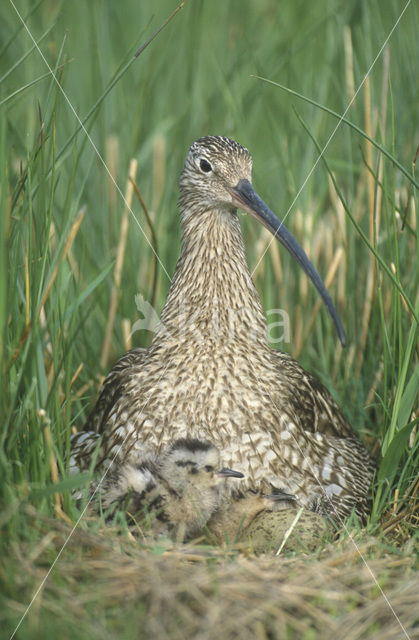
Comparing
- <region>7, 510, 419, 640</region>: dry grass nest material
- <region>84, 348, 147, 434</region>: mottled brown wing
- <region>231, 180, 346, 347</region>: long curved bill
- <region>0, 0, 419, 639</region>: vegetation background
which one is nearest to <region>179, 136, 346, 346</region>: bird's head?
<region>231, 180, 346, 347</region>: long curved bill

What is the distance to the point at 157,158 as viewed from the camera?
5.69 m

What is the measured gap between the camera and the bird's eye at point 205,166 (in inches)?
156

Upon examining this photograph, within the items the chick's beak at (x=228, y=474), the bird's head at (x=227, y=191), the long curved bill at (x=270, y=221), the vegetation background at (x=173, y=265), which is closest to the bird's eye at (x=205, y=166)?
the bird's head at (x=227, y=191)

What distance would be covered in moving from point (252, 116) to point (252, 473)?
310cm

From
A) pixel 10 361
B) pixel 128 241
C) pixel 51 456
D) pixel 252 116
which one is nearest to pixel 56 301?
pixel 10 361

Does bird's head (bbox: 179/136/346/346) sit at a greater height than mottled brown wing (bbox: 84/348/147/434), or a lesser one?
greater

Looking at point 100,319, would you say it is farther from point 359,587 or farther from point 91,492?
point 359,587

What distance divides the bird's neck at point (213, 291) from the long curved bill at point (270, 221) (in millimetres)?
214

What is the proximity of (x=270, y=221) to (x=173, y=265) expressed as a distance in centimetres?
149

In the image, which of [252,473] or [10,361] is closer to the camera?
[10,361]

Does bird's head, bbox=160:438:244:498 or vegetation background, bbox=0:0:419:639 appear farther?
bird's head, bbox=160:438:244:498

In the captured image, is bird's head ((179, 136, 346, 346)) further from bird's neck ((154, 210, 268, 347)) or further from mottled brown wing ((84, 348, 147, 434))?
mottled brown wing ((84, 348, 147, 434))

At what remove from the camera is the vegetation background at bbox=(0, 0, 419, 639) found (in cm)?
268

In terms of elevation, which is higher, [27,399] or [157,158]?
[157,158]
